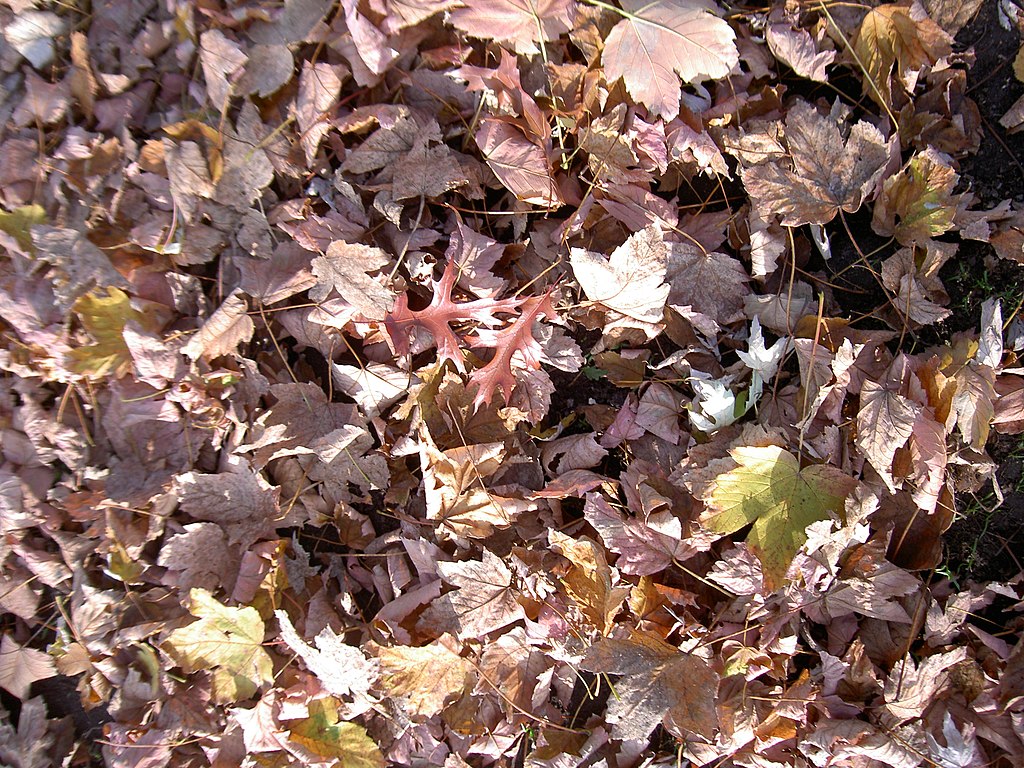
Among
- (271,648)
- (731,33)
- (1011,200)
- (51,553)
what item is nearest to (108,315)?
(51,553)

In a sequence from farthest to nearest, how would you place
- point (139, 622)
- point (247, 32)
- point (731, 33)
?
point (139, 622), point (247, 32), point (731, 33)

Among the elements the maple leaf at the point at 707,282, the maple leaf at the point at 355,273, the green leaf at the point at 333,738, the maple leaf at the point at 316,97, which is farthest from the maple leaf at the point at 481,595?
the maple leaf at the point at 316,97

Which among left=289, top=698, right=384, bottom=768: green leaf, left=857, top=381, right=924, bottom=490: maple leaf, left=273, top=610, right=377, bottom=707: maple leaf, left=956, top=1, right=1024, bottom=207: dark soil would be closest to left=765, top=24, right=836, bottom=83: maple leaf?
left=956, top=1, right=1024, bottom=207: dark soil

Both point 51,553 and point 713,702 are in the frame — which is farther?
point 51,553

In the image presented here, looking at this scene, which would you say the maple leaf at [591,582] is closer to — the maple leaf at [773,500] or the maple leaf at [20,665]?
the maple leaf at [773,500]

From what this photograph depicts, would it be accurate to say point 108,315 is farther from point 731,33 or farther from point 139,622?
point 731,33

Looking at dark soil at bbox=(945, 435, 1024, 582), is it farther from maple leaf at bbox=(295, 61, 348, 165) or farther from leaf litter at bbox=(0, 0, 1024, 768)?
maple leaf at bbox=(295, 61, 348, 165)

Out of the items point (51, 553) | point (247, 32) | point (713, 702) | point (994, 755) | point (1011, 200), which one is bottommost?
point (994, 755)
